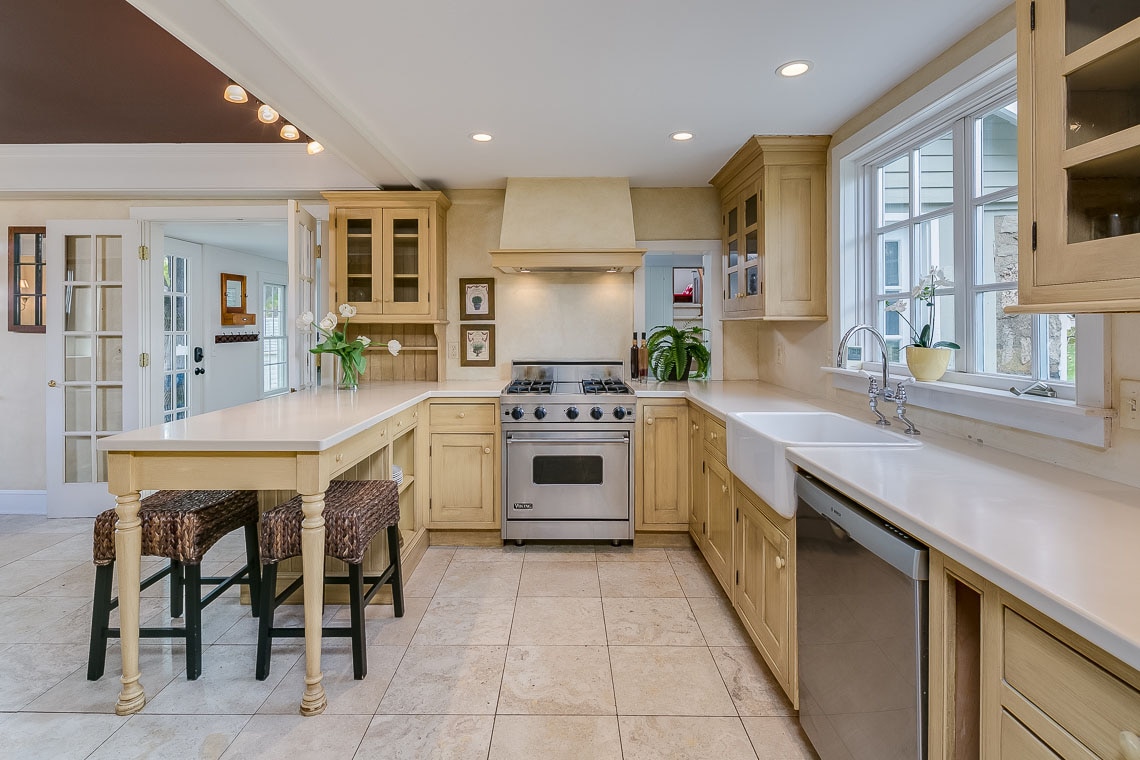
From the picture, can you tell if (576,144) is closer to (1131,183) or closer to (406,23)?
(406,23)

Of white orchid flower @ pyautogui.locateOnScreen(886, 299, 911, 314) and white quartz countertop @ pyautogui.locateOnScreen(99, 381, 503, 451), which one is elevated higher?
white orchid flower @ pyautogui.locateOnScreen(886, 299, 911, 314)

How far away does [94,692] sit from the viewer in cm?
205

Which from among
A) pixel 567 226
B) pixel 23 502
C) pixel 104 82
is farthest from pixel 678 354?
pixel 23 502

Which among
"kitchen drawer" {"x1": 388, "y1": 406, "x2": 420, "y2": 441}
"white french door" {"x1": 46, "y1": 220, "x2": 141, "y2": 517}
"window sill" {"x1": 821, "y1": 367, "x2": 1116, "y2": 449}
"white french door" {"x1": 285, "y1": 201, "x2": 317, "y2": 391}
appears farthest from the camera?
"white french door" {"x1": 46, "y1": 220, "x2": 141, "y2": 517}

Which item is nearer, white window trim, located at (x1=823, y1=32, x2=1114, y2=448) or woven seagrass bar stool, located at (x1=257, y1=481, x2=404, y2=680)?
white window trim, located at (x1=823, y1=32, x2=1114, y2=448)

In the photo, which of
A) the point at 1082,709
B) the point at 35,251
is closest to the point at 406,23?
the point at 1082,709

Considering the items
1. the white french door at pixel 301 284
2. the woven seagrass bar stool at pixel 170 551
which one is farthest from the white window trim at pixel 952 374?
the white french door at pixel 301 284

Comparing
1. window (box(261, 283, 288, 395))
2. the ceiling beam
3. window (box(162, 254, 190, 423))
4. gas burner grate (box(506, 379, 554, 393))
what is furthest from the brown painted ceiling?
window (box(261, 283, 288, 395))

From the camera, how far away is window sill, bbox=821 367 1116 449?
1.47 metres

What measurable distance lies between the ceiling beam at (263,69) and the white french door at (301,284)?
51 cm

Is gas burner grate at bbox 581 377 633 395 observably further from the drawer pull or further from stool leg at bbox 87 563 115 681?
the drawer pull

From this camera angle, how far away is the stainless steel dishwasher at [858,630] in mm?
1165

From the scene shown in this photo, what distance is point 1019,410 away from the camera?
1.70 meters

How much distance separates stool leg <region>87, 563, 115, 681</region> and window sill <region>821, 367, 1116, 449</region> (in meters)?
3.04
